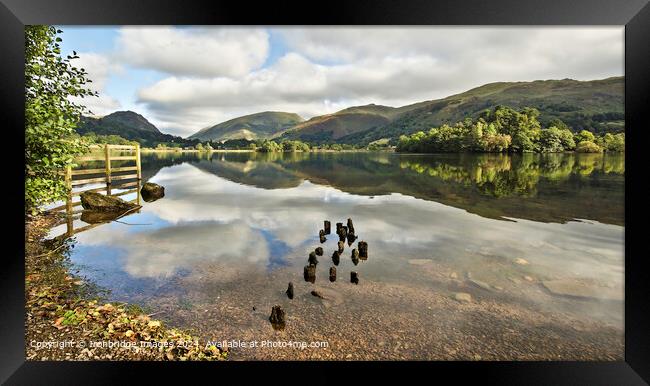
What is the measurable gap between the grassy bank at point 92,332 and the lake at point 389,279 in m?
0.42

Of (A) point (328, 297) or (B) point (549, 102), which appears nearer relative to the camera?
(A) point (328, 297)

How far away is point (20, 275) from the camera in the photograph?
4.95 metres

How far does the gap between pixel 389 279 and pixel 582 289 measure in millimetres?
4904

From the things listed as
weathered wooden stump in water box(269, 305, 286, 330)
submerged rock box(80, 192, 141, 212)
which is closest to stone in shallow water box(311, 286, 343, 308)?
weathered wooden stump in water box(269, 305, 286, 330)

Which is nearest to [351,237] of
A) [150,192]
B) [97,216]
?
[97,216]

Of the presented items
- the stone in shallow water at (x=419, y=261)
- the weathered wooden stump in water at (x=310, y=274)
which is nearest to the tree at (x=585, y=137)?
the stone in shallow water at (x=419, y=261)

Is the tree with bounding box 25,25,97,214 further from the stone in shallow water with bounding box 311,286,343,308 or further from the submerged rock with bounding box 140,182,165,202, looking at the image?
the submerged rock with bounding box 140,182,165,202

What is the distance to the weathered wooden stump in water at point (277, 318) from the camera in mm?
5863

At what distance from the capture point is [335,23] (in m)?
4.85

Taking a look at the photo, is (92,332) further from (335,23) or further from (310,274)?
(335,23)

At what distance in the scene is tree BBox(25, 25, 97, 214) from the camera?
5.86 metres

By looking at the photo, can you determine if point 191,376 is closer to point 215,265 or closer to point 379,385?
point 379,385

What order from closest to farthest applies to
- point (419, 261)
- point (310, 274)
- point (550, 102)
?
1. point (310, 274)
2. point (419, 261)
3. point (550, 102)

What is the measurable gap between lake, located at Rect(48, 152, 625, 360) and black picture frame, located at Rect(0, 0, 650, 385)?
54cm
